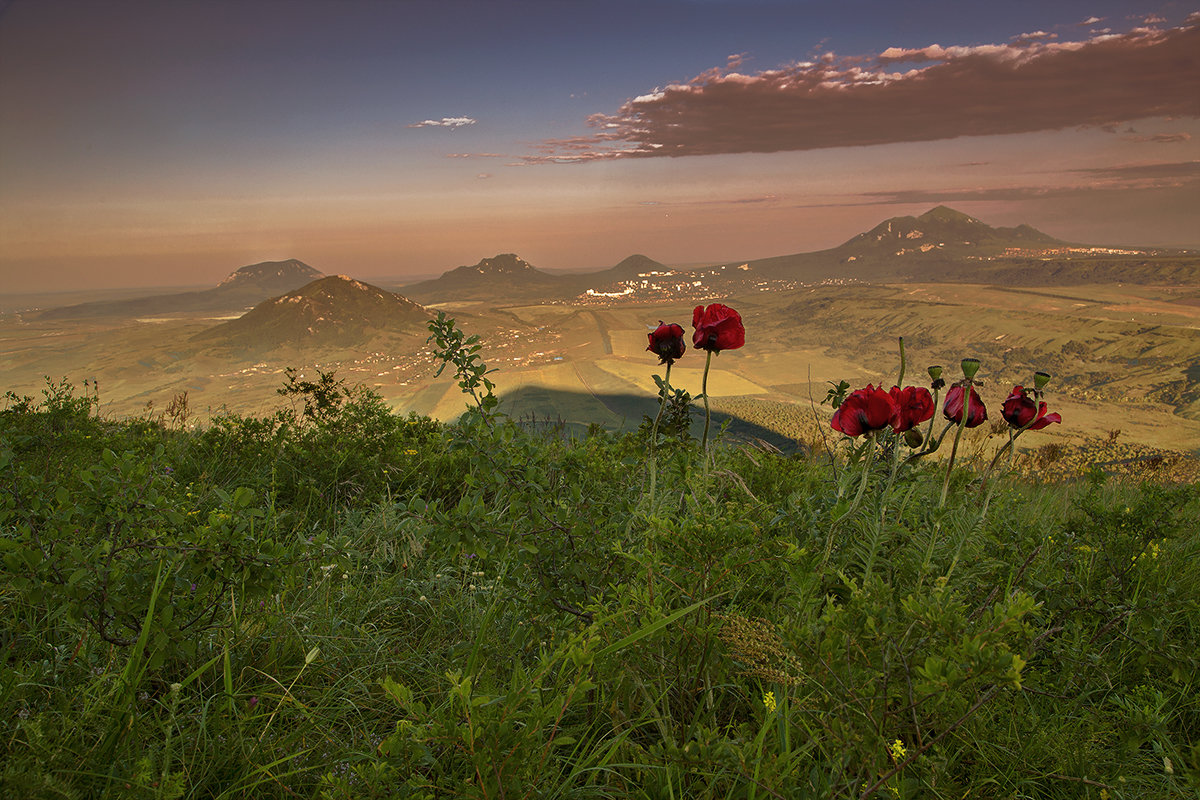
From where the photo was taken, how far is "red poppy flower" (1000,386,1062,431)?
2.85 meters

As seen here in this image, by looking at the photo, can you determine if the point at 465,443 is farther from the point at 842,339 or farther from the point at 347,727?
the point at 842,339

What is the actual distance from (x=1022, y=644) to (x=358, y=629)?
294 centimetres

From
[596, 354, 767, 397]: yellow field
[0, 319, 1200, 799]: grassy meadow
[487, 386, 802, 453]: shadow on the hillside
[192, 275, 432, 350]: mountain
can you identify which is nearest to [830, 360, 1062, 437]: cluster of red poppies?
[0, 319, 1200, 799]: grassy meadow

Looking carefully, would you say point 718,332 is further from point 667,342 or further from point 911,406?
point 911,406

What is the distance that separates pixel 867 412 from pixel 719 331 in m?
0.89

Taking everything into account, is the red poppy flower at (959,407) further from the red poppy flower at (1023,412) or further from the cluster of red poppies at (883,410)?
the cluster of red poppies at (883,410)

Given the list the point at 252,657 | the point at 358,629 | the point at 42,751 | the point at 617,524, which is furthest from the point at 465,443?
the point at 42,751

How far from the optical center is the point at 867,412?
243cm

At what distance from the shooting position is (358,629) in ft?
9.48

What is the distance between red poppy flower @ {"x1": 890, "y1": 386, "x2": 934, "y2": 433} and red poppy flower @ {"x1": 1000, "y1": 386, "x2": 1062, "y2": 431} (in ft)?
2.12

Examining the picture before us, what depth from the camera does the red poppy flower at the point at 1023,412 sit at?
285 cm

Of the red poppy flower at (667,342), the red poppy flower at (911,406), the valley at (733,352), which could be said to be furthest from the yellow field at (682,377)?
the red poppy flower at (911,406)

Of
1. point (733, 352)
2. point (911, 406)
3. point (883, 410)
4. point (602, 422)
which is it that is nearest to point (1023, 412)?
point (911, 406)

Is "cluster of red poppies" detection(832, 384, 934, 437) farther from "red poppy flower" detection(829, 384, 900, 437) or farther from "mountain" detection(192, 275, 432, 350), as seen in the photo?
"mountain" detection(192, 275, 432, 350)
